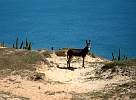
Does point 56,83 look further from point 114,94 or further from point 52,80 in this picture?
point 114,94

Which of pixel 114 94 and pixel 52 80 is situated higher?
pixel 52 80

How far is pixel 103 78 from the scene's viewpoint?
2494cm

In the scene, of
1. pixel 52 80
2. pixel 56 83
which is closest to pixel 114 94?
pixel 56 83

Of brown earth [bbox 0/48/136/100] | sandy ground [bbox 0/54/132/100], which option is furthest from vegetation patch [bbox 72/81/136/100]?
sandy ground [bbox 0/54/132/100]

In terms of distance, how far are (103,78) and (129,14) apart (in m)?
125

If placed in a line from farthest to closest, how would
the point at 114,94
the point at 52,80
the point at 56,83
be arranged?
the point at 52,80, the point at 56,83, the point at 114,94

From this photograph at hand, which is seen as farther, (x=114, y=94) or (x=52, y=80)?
(x=52, y=80)

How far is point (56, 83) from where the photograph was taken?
24031 millimetres

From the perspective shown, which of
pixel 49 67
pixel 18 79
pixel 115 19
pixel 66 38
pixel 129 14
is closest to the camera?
pixel 18 79

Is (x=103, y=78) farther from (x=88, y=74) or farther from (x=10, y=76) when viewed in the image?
(x=10, y=76)

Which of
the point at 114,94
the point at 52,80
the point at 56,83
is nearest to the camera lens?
the point at 114,94

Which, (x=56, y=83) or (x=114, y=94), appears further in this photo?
(x=56, y=83)

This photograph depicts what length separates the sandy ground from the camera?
20.9 meters

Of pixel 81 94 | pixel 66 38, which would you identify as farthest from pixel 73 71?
pixel 66 38
